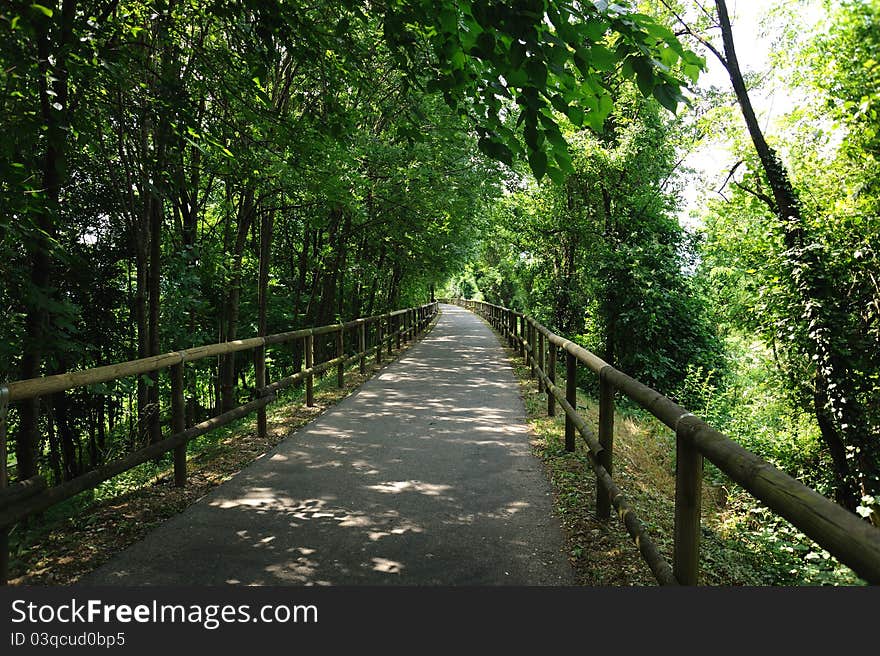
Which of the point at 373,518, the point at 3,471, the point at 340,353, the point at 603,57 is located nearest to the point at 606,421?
the point at 373,518

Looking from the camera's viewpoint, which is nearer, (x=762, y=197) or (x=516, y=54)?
(x=516, y=54)

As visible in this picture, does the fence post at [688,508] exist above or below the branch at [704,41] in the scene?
below

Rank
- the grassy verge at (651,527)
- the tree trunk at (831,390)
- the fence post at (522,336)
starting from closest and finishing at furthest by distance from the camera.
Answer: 1. the grassy verge at (651,527)
2. the tree trunk at (831,390)
3. the fence post at (522,336)

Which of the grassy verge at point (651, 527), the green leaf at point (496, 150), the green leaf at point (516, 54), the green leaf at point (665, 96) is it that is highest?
the green leaf at point (516, 54)

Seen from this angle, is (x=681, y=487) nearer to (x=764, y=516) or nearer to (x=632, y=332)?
(x=764, y=516)

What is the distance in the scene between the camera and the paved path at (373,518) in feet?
11.0

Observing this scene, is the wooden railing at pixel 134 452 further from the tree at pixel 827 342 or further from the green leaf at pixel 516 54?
the tree at pixel 827 342

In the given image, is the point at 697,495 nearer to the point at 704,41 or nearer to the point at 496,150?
the point at 496,150

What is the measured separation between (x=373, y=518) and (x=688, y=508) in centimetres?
248

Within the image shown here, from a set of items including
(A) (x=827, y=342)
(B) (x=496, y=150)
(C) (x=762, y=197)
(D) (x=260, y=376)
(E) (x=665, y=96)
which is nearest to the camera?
(E) (x=665, y=96)

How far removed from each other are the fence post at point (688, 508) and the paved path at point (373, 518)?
1.09m

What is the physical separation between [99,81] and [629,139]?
13758 mm

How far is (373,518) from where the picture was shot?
165 inches

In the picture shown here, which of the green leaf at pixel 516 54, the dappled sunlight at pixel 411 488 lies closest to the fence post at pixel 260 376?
the dappled sunlight at pixel 411 488
